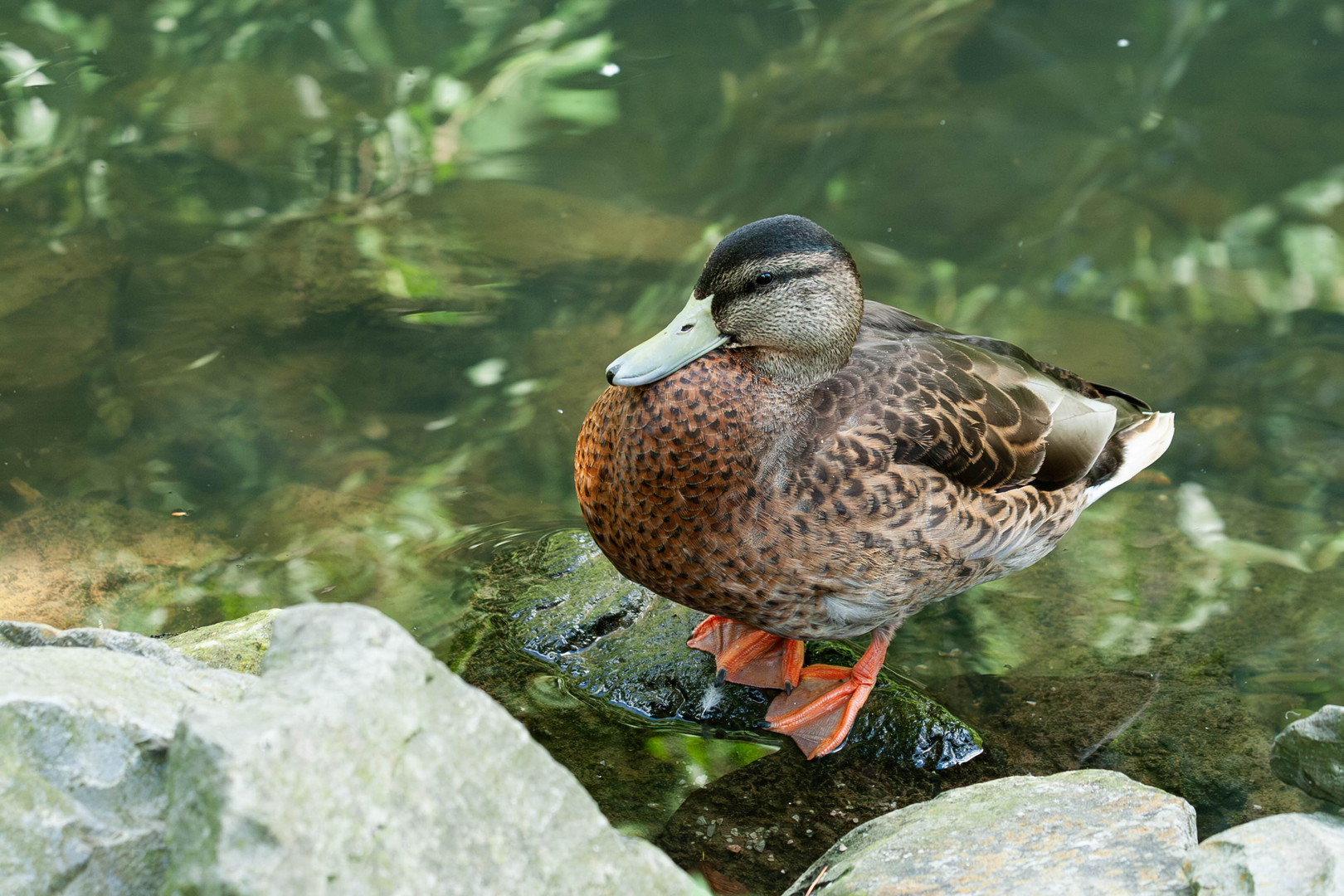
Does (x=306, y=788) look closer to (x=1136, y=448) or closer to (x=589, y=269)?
(x=1136, y=448)

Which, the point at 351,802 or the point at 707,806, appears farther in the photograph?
the point at 707,806

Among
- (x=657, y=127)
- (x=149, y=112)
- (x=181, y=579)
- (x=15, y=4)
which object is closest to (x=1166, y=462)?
(x=657, y=127)

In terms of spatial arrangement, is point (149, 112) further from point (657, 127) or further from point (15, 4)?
point (657, 127)

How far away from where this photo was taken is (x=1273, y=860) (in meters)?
1.99

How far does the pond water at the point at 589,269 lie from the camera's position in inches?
157

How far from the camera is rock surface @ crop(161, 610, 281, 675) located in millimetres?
3076

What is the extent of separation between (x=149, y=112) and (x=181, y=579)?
3.44 m

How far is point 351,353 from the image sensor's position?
5031 millimetres

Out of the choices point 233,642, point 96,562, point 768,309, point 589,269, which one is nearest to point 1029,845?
point 768,309

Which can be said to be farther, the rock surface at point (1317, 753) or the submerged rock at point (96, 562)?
the submerged rock at point (96, 562)

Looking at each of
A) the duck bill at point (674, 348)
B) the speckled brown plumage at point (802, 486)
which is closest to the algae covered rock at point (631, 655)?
the speckled brown plumage at point (802, 486)

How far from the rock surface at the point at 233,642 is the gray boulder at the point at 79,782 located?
1.15 meters

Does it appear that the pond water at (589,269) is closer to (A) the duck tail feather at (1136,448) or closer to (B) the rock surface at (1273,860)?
(A) the duck tail feather at (1136,448)

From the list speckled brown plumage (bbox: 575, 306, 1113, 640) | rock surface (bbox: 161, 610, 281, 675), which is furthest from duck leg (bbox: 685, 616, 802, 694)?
rock surface (bbox: 161, 610, 281, 675)
